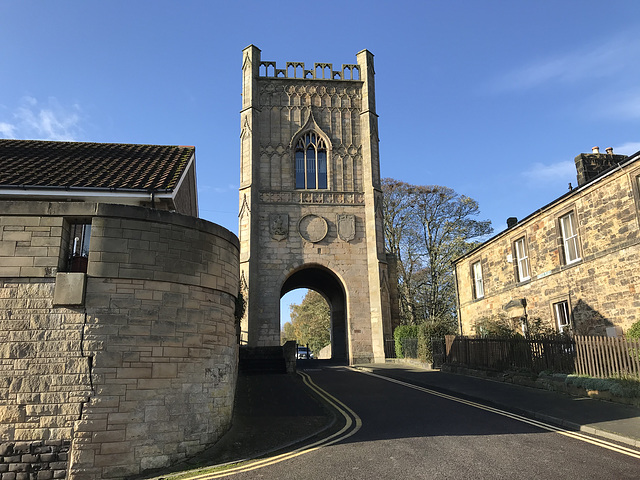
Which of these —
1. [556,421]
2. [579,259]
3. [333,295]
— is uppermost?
[333,295]

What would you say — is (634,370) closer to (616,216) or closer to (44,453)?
(616,216)

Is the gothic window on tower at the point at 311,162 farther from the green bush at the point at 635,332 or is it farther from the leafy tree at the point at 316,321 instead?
the leafy tree at the point at 316,321

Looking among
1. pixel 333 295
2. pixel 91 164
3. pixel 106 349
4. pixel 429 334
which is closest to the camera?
pixel 106 349

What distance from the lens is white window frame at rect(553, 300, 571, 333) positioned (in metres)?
17.2

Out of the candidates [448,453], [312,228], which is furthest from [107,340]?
[312,228]

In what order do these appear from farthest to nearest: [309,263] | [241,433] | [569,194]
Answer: [309,263] < [569,194] < [241,433]

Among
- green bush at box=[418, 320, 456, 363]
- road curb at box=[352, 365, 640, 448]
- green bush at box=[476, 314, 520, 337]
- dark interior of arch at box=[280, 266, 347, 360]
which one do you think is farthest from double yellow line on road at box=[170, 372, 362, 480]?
dark interior of arch at box=[280, 266, 347, 360]

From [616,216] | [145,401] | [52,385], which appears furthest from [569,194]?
[52,385]

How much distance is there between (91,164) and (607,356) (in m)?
14.4

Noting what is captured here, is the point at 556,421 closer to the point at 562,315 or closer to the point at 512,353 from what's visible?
the point at 512,353

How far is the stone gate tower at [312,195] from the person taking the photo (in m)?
26.6

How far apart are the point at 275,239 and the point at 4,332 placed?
19718 mm

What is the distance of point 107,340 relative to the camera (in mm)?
8008

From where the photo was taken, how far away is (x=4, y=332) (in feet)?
25.6
